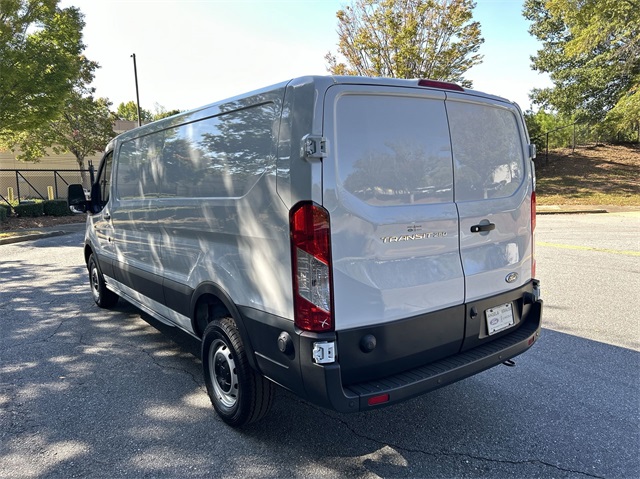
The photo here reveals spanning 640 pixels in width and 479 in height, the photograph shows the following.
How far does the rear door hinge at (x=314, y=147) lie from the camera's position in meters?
2.29

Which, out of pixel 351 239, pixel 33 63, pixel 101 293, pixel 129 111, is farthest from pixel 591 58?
pixel 129 111

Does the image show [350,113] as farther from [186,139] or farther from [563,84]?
[563,84]

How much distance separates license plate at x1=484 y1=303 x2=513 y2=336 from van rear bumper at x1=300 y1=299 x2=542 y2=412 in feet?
0.32

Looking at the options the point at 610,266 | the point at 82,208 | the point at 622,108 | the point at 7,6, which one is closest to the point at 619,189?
the point at 622,108

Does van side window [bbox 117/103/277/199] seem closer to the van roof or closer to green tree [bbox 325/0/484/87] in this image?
the van roof

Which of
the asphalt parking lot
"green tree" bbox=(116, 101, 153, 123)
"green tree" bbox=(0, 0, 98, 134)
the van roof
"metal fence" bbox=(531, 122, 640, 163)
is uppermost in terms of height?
"green tree" bbox=(116, 101, 153, 123)

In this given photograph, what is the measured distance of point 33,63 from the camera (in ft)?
46.0

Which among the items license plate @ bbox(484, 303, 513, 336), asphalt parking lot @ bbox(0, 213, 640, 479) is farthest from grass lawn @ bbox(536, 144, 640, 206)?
license plate @ bbox(484, 303, 513, 336)

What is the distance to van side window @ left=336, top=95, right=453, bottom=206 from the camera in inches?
95.2

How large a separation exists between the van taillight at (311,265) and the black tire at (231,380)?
0.70 metres

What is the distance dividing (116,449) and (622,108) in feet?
75.7

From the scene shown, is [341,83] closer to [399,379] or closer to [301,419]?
[399,379]

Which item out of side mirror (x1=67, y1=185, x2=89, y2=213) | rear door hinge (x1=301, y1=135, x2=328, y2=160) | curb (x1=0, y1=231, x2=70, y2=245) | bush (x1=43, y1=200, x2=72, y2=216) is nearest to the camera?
rear door hinge (x1=301, y1=135, x2=328, y2=160)

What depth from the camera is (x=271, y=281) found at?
2.57 m
